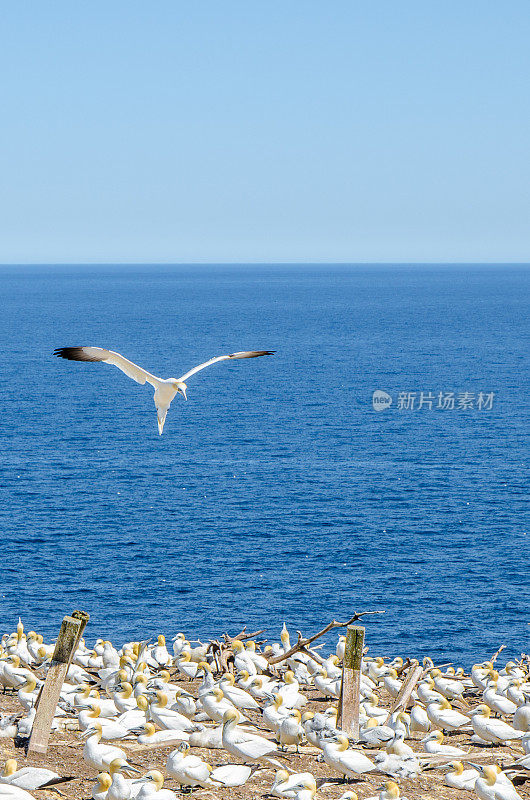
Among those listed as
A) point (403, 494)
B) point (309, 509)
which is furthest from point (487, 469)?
point (309, 509)

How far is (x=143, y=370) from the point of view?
77.3ft

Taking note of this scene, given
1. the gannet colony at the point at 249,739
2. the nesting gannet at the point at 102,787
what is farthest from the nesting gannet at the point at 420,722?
the nesting gannet at the point at 102,787

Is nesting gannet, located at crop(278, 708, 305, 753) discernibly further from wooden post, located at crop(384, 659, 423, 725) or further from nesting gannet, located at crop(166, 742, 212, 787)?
wooden post, located at crop(384, 659, 423, 725)

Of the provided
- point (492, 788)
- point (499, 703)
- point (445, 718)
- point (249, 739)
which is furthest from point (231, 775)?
point (499, 703)

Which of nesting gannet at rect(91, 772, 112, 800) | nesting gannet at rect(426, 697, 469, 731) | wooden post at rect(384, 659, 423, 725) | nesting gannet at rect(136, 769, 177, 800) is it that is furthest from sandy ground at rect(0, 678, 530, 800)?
wooden post at rect(384, 659, 423, 725)

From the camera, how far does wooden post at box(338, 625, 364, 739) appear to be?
21016 mm

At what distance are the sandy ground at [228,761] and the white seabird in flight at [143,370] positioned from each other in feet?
22.2

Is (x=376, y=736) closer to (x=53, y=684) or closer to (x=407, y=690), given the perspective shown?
(x=407, y=690)

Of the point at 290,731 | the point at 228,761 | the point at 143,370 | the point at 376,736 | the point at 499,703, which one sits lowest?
the point at 499,703

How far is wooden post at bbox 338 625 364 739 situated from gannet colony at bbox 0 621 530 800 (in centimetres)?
28

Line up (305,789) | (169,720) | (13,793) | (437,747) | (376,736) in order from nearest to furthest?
1. (13,793)
2. (305,789)
3. (376,736)
4. (437,747)
5. (169,720)

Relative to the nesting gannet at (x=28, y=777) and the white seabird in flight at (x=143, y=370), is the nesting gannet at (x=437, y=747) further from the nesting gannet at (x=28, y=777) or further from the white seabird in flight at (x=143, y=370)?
the white seabird in flight at (x=143, y=370)

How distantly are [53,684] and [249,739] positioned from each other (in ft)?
13.3

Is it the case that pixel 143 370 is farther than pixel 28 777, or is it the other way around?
pixel 143 370
